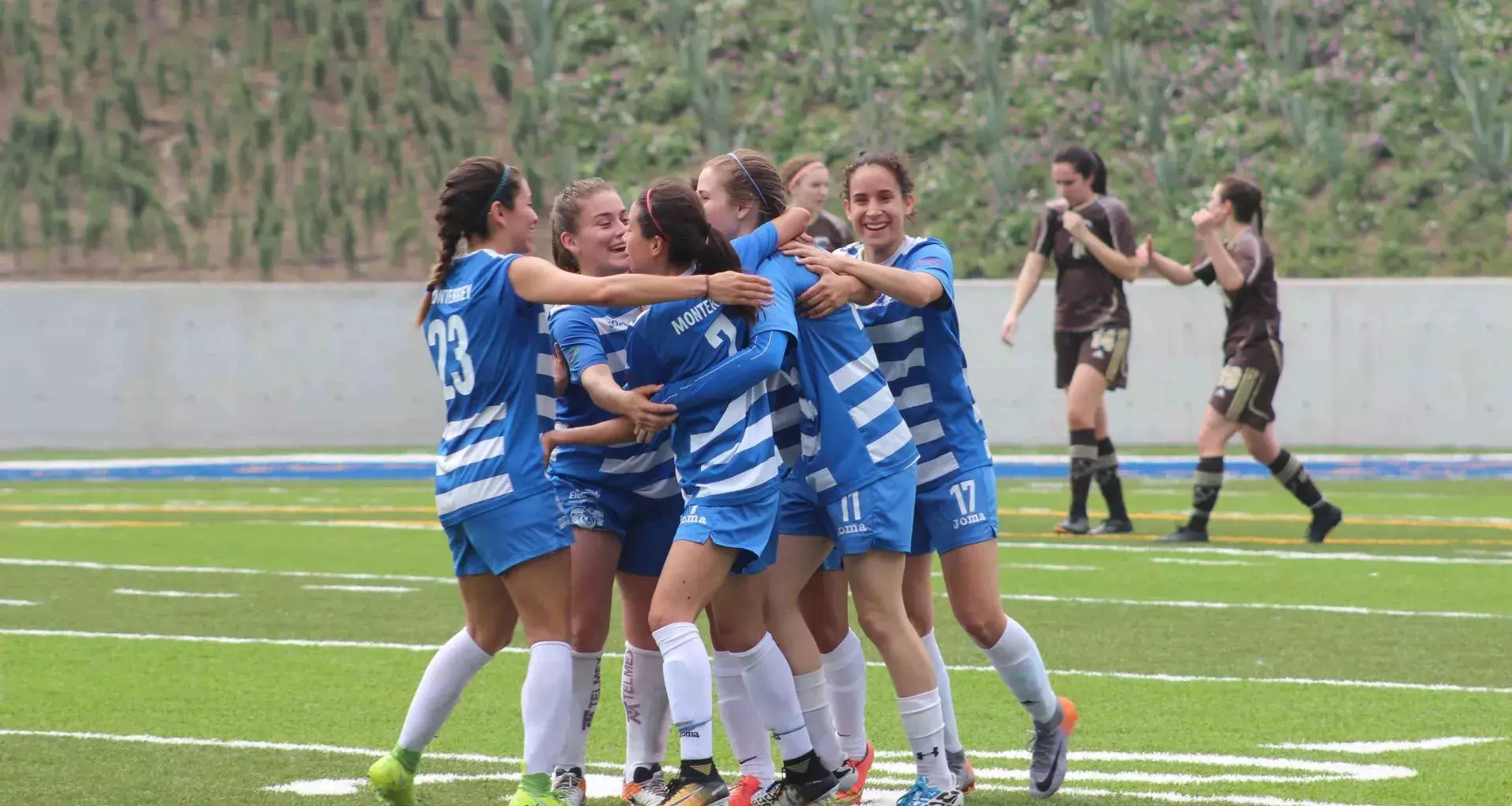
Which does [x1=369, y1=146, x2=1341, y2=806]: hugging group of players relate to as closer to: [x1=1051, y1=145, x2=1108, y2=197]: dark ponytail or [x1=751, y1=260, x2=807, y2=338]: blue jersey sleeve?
[x1=751, y1=260, x2=807, y2=338]: blue jersey sleeve

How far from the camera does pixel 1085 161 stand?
13391 mm

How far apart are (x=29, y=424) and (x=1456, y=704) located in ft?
56.4

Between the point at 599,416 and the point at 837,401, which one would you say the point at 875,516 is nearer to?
the point at 837,401

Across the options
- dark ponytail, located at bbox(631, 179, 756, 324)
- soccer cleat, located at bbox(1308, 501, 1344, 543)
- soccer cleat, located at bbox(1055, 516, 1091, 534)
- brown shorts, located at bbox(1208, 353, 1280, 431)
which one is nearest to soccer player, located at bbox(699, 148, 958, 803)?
dark ponytail, located at bbox(631, 179, 756, 324)

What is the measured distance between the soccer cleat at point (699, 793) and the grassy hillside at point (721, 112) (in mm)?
18791

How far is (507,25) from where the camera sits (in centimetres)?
2831

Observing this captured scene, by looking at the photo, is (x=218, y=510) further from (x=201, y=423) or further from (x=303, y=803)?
(x=303, y=803)

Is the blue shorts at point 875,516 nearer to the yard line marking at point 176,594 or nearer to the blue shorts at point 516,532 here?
the blue shorts at point 516,532

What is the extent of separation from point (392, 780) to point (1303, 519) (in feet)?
33.1

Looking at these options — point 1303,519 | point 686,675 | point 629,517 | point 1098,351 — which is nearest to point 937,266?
point 629,517

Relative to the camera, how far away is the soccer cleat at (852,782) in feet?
21.0

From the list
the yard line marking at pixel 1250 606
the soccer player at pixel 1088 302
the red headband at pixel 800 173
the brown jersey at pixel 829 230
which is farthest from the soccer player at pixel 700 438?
the soccer player at pixel 1088 302

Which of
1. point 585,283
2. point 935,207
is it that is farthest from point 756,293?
point 935,207

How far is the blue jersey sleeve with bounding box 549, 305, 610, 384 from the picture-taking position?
20.6 feet
